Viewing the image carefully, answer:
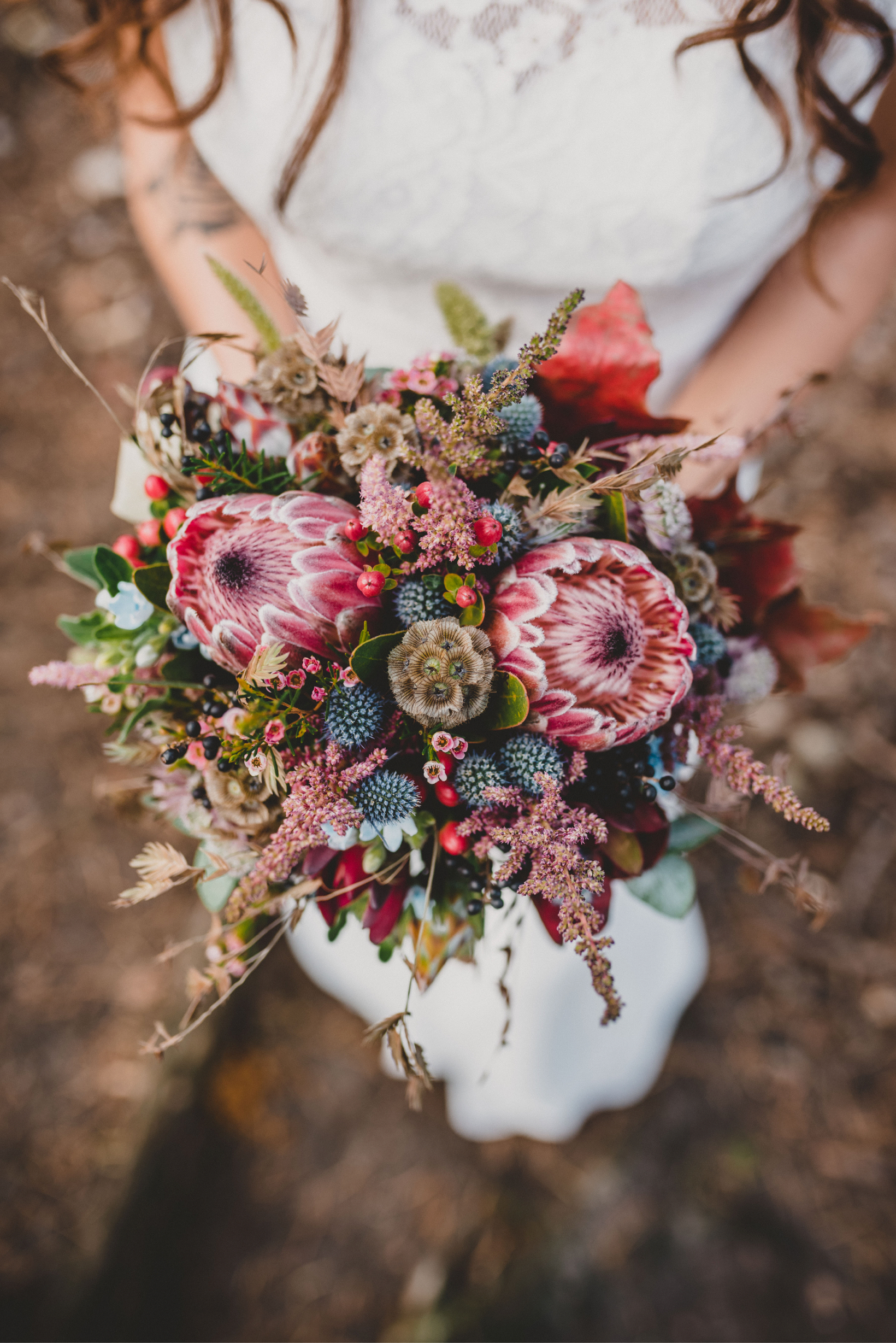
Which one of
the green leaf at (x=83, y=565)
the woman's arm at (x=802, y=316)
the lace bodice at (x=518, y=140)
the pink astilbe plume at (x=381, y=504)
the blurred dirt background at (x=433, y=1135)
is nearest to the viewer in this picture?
the pink astilbe plume at (x=381, y=504)

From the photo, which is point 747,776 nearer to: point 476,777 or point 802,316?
point 476,777

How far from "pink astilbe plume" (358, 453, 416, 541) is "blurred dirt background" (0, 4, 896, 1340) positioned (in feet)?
4.96

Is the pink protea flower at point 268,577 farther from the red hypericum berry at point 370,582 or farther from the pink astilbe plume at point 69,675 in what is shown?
the pink astilbe plume at point 69,675

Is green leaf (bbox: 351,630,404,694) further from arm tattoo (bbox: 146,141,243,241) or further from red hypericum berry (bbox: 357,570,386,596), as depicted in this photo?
arm tattoo (bbox: 146,141,243,241)

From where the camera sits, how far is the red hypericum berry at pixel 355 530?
0.58m

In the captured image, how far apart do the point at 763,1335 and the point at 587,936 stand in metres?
1.68

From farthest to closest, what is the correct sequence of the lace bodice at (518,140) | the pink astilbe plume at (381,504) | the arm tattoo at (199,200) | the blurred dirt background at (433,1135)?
the blurred dirt background at (433,1135), the arm tattoo at (199,200), the lace bodice at (518,140), the pink astilbe plume at (381,504)

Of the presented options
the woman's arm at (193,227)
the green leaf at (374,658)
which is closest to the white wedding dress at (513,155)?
the woman's arm at (193,227)

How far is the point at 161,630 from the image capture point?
0.66 m

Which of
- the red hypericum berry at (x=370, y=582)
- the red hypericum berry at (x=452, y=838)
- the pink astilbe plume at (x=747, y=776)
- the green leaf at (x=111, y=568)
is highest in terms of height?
the pink astilbe plume at (x=747, y=776)

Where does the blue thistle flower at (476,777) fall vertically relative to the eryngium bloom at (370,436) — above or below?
below

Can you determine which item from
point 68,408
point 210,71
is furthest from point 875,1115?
point 68,408

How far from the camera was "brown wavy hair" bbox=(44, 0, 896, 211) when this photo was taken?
82 cm

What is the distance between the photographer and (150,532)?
681 mm
